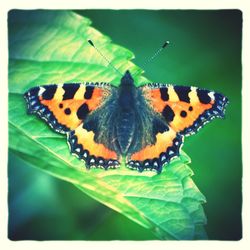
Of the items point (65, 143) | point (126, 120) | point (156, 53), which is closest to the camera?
point (65, 143)

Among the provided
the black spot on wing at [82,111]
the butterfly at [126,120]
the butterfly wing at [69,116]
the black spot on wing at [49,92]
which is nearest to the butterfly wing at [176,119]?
the butterfly at [126,120]

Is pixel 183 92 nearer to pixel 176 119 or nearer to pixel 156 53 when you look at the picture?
pixel 176 119

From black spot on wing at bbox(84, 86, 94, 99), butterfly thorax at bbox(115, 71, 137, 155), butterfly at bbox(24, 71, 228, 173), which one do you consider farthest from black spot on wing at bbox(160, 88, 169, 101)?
black spot on wing at bbox(84, 86, 94, 99)

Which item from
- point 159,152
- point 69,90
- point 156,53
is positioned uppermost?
point 156,53

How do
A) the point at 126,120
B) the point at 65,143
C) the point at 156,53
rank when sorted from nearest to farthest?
the point at 65,143
the point at 126,120
the point at 156,53

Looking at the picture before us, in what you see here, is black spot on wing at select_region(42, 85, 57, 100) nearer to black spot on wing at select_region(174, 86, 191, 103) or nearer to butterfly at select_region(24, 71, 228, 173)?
butterfly at select_region(24, 71, 228, 173)

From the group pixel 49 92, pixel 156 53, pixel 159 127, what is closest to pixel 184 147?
pixel 159 127

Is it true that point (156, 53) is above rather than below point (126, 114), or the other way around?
above
